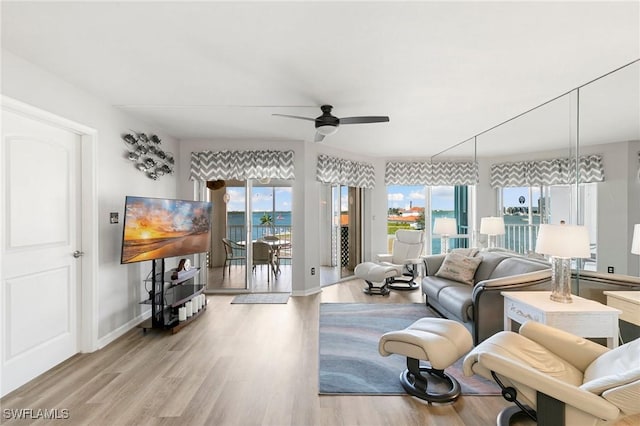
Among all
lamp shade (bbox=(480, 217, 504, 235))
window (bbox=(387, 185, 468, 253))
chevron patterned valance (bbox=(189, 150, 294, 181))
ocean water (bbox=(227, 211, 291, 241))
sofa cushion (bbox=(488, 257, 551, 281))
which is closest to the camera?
sofa cushion (bbox=(488, 257, 551, 281))

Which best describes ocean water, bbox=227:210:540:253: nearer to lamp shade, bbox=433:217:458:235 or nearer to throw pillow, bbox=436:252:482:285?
throw pillow, bbox=436:252:482:285

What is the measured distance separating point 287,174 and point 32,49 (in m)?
3.14

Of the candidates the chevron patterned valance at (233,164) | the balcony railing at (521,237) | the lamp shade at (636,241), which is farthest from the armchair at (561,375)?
the chevron patterned valance at (233,164)

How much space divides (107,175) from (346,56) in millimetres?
2751

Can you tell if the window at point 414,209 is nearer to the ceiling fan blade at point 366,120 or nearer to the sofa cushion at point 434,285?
the sofa cushion at point 434,285

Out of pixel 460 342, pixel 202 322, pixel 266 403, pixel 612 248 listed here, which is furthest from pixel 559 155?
pixel 202 322

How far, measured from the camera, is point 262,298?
4668 millimetres

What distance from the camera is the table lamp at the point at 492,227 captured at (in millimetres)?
3975

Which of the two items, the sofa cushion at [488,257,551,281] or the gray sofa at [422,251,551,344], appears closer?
the gray sofa at [422,251,551,344]

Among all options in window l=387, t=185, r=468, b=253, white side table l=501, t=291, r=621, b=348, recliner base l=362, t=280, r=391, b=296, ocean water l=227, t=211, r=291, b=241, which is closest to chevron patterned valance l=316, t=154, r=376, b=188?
window l=387, t=185, r=468, b=253

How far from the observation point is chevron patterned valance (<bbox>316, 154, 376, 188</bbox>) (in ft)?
16.7

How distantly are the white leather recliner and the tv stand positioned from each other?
8.43 ft

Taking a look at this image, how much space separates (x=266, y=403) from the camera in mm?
2115

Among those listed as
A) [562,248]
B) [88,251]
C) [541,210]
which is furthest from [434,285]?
[88,251]
